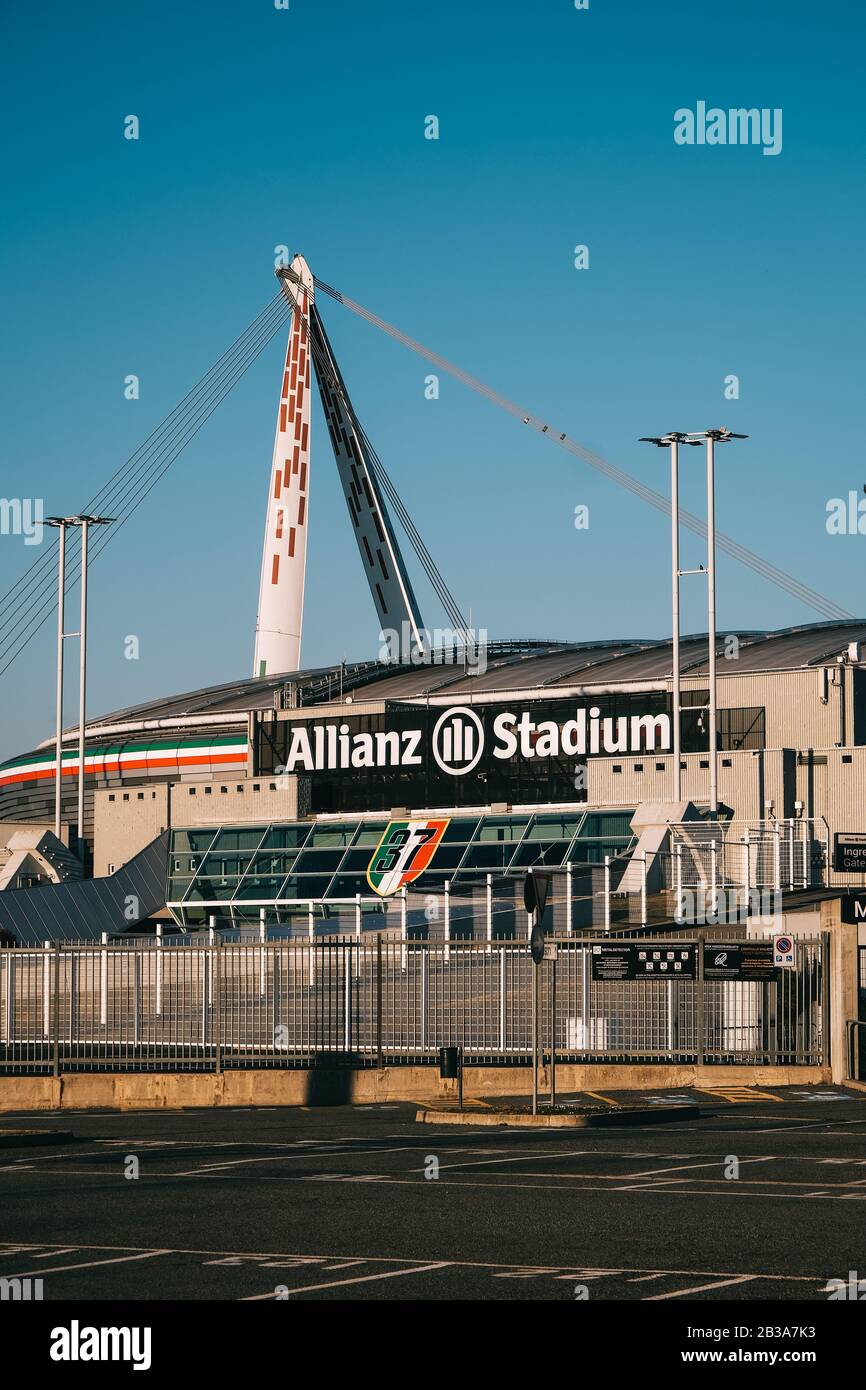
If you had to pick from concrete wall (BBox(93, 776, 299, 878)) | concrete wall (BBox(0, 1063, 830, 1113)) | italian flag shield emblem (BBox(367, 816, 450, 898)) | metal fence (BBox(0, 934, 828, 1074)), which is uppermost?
concrete wall (BBox(93, 776, 299, 878))

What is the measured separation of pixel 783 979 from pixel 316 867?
90.3 ft

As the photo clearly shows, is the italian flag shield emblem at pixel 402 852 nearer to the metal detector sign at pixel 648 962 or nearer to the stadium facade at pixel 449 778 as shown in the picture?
the stadium facade at pixel 449 778

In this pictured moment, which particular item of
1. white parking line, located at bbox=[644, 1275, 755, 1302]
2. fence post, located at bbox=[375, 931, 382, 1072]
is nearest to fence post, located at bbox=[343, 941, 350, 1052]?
fence post, located at bbox=[375, 931, 382, 1072]

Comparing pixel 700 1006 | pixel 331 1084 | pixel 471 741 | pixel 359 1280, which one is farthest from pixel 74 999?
pixel 471 741

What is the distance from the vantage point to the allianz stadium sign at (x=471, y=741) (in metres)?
55.0

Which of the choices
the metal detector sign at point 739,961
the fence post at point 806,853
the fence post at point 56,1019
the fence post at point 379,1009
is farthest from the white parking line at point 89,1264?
the fence post at point 806,853

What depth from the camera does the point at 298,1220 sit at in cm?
1332

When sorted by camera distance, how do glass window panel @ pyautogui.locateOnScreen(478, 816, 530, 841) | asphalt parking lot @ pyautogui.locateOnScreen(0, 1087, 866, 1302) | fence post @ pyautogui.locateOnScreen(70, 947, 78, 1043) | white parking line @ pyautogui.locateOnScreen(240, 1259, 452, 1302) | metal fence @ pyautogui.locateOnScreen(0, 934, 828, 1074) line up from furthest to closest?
glass window panel @ pyautogui.locateOnScreen(478, 816, 530, 841), fence post @ pyautogui.locateOnScreen(70, 947, 78, 1043), metal fence @ pyautogui.locateOnScreen(0, 934, 828, 1074), asphalt parking lot @ pyautogui.locateOnScreen(0, 1087, 866, 1302), white parking line @ pyautogui.locateOnScreen(240, 1259, 452, 1302)

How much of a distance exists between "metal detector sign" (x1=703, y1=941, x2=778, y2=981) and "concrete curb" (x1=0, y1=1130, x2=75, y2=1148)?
9.87 metres

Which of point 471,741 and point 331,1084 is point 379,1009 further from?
point 471,741
